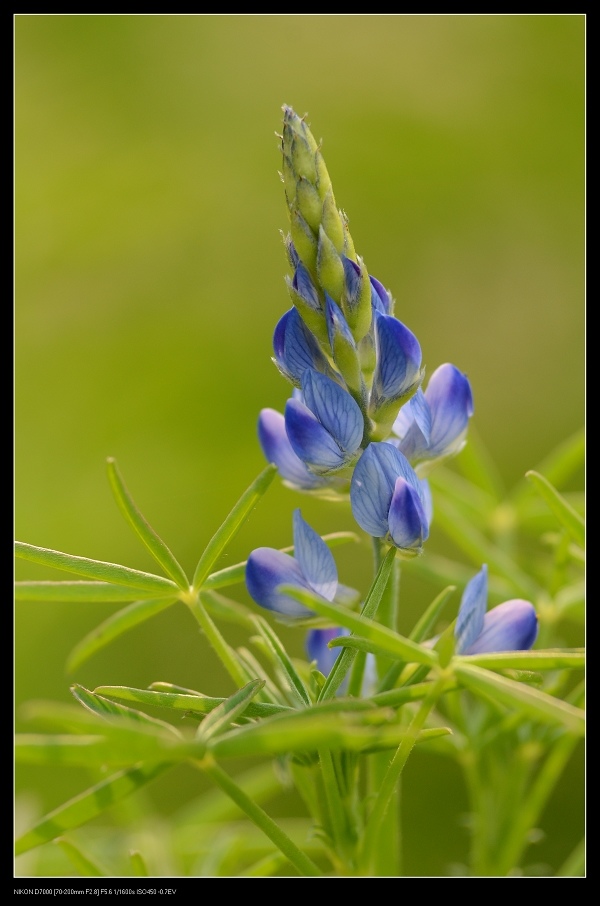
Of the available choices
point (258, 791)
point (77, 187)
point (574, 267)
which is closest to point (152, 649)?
point (258, 791)

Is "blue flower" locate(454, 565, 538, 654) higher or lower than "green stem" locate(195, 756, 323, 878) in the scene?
higher

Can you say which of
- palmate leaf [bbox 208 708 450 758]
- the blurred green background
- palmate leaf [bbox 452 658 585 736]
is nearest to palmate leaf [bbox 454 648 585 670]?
palmate leaf [bbox 452 658 585 736]

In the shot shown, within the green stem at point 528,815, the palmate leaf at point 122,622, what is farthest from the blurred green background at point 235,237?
the palmate leaf at point 122,622

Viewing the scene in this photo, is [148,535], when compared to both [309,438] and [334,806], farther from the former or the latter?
[334,806]

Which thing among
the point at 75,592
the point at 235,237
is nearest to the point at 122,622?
the point at 75,592

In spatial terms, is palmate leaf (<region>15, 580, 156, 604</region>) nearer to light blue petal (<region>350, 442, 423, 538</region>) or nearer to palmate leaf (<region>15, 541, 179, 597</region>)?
palmate leaf (<region>15, 541, 179, 597</region>)

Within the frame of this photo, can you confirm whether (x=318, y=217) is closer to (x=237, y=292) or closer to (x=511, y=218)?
(x=237, y=292)
